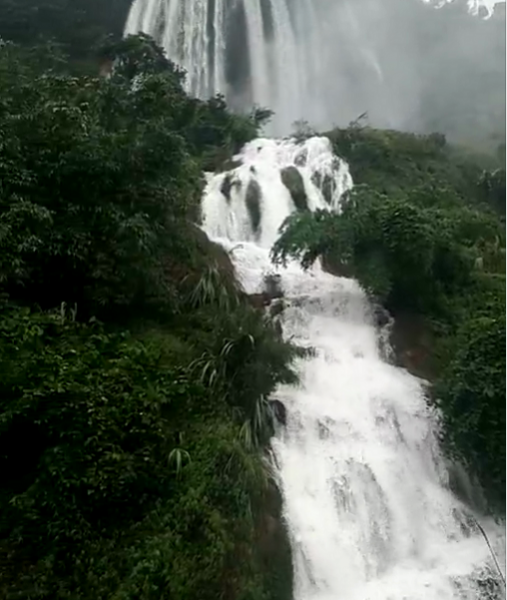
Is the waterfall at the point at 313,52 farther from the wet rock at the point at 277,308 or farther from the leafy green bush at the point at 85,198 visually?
the leafy green bush at the point at 85,198

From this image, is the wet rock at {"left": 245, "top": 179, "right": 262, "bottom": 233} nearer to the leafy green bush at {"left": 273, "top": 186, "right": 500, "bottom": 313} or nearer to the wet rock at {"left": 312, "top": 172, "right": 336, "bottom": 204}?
the wet rock at {"left": 312, "top": 172, "right": 336, "bottom": 204}

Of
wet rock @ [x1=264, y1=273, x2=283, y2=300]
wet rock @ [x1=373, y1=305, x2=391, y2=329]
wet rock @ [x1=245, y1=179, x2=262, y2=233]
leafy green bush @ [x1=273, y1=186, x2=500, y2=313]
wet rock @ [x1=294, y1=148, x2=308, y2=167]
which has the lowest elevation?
wet rock @ [x1=373, y1=305, x2=391, y2=329]

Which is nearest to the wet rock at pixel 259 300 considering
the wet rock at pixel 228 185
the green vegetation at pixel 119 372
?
the green vegetation at pixel 119 372

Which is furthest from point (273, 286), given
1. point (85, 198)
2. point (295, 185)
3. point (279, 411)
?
point (85, 198)

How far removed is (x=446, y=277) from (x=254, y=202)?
175 inches

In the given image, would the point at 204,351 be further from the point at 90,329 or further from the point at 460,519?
the point at 460,519

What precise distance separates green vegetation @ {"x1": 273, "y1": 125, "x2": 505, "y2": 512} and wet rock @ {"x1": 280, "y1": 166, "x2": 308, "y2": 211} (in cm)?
216

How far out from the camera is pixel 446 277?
28.8 ft

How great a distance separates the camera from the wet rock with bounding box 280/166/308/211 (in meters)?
12.4

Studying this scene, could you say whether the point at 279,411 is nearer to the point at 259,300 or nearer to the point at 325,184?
the point at 259,300

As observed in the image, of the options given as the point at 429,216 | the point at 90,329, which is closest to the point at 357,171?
the point at 429,216

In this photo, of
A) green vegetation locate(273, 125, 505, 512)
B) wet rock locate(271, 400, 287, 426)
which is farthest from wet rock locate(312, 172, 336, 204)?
wet rock locate(271, 400, 287, 426)

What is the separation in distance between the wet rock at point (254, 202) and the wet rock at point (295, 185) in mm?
599

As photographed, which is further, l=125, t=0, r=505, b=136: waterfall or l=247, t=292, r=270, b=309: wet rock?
l=125, t=0, r=505, b=136: waterfall
